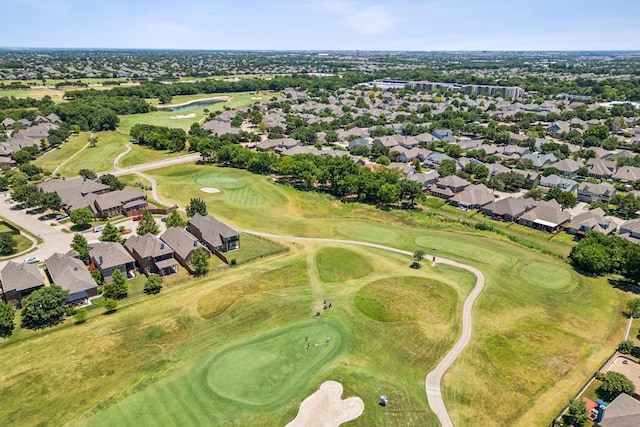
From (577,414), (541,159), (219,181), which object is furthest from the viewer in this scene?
(541,159)

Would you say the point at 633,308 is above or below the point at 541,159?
below

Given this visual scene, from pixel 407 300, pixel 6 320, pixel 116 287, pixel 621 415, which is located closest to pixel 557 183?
pixel 407 300

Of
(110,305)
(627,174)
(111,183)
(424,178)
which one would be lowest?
(110,305)

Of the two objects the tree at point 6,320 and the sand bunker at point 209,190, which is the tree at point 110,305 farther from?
the sand bunker at point 209,190

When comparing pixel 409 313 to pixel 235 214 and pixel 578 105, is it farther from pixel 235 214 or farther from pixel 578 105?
pixel 578 105

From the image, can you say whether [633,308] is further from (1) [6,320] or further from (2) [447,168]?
(1) [6,320]

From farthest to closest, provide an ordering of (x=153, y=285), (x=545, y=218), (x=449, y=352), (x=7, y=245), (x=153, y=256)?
(x=545, y=218), (x=7, y=245), (x=153, y=256), (x=153, y=285), (x=449, y=352)

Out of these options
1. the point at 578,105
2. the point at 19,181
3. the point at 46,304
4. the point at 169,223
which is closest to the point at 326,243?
the point at 169,223
